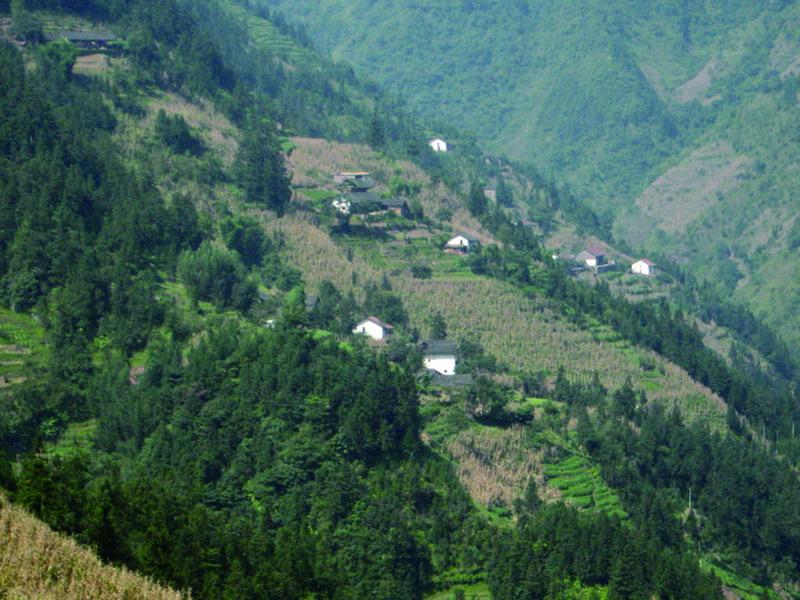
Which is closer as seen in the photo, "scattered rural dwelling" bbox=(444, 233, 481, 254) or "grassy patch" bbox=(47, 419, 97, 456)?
"grassy patch" bbox=(47, 419, 97, 456)

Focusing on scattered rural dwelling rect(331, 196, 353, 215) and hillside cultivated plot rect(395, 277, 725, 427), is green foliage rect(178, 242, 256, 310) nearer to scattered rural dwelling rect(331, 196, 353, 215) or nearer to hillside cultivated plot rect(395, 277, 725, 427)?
hillside cultivated plot rect(395, 277, 725, 427)

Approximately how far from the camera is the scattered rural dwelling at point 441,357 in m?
66.6

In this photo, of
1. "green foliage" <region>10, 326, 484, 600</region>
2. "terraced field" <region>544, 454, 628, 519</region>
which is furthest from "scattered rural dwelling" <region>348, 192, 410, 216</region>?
"terraced field" <region>544, 454, 628, 519</region>

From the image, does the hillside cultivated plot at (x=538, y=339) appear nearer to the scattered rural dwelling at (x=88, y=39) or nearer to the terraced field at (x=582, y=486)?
the terraced field at (x=582, y=486)

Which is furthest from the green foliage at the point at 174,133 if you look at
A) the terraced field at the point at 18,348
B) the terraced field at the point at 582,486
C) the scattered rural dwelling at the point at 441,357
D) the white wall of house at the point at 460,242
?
the terraced field at the point at 582,486

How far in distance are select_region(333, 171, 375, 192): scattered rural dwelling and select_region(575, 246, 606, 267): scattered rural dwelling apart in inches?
905

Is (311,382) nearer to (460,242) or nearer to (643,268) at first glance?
(460,242)

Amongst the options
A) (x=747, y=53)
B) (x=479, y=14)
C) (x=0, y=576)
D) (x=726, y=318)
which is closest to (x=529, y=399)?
(x=0, y=576)

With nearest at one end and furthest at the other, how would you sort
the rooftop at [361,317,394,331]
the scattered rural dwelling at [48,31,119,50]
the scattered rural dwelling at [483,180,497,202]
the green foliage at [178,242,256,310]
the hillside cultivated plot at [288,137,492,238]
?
→ the green foliage at [178,242,256,310]
the rooftop at [361,317,394,331]
the scattered rural dwelling at [48,31,119,50]
the hillside cultivated plot at [288,137,492,238]
the scattered rural dwelling at [483,180,497,202]

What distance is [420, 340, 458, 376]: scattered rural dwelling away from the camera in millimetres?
66625

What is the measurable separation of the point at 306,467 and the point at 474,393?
10.9 metres

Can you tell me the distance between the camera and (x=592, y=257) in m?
109

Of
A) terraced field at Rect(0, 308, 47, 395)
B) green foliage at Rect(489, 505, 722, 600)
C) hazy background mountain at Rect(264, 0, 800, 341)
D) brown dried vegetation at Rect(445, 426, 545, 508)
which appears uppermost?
green foliage at Rect(489, 505, 722, 600)

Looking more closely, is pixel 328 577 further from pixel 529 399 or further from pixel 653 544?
pixel 529 399
